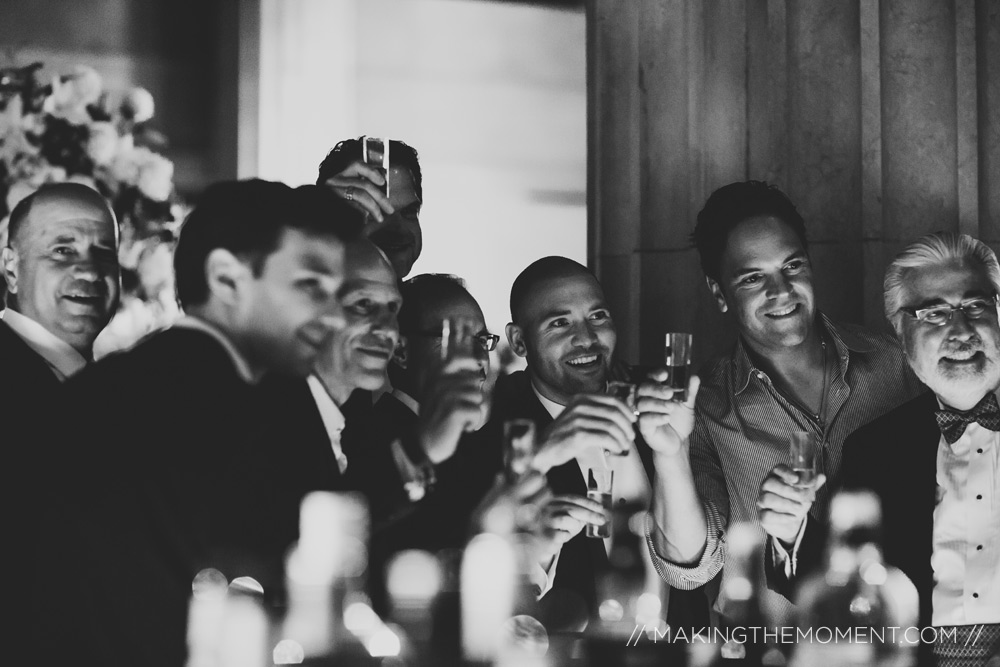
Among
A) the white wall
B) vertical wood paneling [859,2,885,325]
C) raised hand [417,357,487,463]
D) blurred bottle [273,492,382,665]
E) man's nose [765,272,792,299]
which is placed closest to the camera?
blurred bottle [273,492,382,665]

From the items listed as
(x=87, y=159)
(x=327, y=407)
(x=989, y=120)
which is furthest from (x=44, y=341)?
(x=989, y=120)

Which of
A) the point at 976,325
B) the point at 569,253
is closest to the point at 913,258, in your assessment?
the point at 976,325

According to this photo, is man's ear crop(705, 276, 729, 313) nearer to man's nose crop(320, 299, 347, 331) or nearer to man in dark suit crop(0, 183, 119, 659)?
man's nose crop(320, 299, 347, 331)

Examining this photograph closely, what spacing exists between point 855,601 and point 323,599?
1.40 meters

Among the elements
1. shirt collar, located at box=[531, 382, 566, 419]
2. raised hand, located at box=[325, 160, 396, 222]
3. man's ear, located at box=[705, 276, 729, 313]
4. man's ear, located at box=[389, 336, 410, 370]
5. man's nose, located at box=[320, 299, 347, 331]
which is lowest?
shirt collar, located at box=[531, 382, 566, 419]

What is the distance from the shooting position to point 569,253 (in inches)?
254

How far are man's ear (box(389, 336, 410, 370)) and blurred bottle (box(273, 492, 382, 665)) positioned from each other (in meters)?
1.18

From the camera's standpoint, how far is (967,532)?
334 centimetres

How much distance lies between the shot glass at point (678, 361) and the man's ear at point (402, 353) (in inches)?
39.5

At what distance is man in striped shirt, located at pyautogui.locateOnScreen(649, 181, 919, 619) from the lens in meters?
3.79

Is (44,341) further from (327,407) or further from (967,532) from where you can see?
(967,532)

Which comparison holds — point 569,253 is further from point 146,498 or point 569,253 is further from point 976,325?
point 146,498

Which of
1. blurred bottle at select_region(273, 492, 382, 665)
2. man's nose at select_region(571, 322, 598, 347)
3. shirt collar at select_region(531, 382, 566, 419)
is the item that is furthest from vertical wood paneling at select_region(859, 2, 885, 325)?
blurred bottle at select_region(273, 492, 382, 665)

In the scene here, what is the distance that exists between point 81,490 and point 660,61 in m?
3.12
